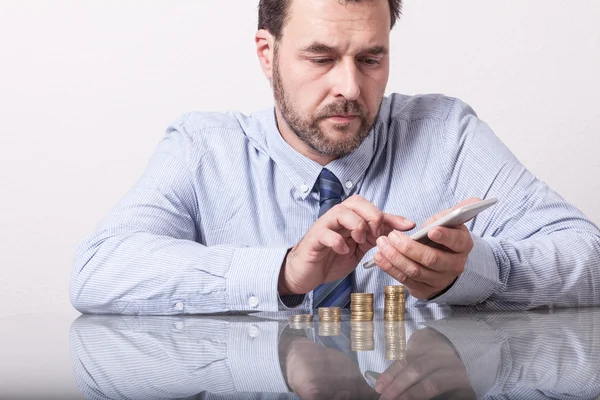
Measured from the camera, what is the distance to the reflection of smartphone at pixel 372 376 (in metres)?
0.91

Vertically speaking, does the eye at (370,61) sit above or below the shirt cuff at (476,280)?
above

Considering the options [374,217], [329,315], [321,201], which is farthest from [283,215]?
[329,315]

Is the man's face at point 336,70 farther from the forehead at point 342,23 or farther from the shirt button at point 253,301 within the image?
the shirt button at point 253,301

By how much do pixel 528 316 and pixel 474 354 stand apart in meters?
0.75

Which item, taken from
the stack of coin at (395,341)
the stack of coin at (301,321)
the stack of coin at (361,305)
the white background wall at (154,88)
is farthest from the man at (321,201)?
the white background wall at (154,88)

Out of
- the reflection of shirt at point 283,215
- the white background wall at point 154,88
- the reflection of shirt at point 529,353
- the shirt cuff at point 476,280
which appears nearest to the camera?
the reflection of shirt at point 529,353

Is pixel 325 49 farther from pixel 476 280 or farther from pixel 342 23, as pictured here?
pixel 476 280

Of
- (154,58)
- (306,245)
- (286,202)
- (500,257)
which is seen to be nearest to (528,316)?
(500,257)

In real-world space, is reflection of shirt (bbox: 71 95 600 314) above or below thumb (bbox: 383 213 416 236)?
below

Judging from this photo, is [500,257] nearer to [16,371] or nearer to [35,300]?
[16,371]

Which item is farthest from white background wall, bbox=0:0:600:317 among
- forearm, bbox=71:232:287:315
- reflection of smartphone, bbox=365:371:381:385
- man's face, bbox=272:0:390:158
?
reflection of smartphone, bbox=365:371:381:385

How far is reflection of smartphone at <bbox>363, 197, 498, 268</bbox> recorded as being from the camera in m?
1.56

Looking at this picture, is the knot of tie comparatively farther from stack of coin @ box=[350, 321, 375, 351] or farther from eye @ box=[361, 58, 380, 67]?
stack of coin @ box=[350, 321, 375, 351]

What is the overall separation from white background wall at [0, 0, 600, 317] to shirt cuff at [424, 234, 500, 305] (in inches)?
59.6
